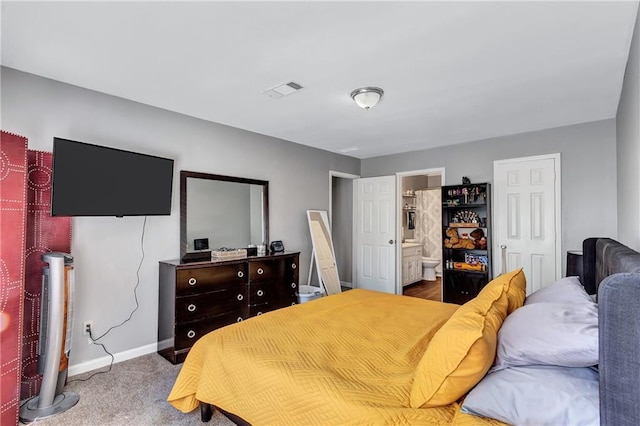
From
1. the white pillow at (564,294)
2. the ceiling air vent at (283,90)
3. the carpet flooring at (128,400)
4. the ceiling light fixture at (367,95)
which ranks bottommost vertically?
the carpet flooring at (128,400)

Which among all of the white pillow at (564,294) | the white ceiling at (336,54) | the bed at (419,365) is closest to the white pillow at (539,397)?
the bed at (419,365)

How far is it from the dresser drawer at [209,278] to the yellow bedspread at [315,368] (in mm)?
1114

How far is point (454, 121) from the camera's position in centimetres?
373

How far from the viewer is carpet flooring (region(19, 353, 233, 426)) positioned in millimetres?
2102

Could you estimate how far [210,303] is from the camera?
326cm

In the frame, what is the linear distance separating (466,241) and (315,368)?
3.60 metres

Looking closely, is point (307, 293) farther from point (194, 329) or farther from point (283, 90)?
point (283, 90)

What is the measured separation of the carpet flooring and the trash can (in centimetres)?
169

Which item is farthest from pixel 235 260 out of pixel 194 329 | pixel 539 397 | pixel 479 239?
pixel 479 239

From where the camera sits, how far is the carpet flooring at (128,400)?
2102 millimetres

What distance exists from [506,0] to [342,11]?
0.85m

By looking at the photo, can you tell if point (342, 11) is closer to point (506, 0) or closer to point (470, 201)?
point (506, 0)

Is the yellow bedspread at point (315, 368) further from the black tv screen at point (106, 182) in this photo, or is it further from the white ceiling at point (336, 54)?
the white ceiling at point (336, 54)

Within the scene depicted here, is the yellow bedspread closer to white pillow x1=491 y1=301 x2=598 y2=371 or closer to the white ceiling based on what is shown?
white pillow x1=491 y1=301 x2=598 y2=371
